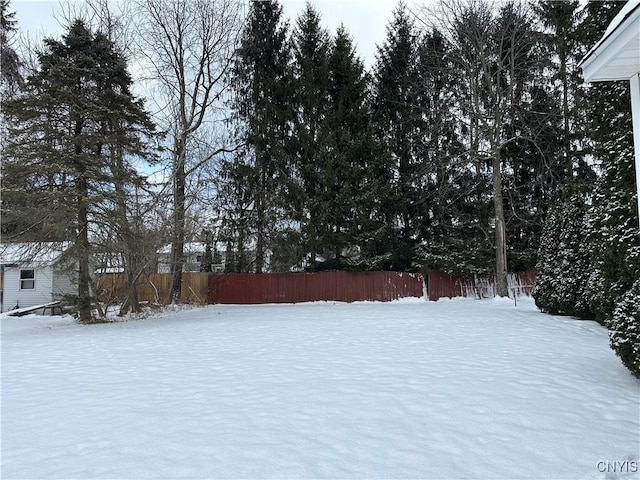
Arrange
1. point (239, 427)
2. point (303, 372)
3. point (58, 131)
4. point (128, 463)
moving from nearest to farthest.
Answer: point (128, 463) < point (239, 427) < point (303, 372) < point (58, 131)

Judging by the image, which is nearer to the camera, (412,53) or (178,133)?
(178,133)

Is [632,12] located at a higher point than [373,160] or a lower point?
lower

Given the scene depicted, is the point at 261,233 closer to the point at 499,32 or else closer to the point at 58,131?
the point at 58,131

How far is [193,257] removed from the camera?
18375 millimetres

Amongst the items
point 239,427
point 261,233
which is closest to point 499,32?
point 261,233

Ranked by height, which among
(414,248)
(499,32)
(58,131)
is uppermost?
(499,32)

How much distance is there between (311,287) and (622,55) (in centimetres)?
1623

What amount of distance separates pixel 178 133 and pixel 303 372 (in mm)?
15408

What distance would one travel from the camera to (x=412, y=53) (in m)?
23.4

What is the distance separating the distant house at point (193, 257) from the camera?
1507 cm

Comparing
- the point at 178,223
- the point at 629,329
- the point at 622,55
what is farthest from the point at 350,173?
the point at 622,55

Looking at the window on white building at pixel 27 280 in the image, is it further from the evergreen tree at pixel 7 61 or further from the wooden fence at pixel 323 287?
the evergreen tree at pixel 7 61

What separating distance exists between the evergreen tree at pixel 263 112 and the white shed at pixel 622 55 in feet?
53.8

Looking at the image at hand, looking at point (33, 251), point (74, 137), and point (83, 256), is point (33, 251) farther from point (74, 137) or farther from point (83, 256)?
point (74, 137)
